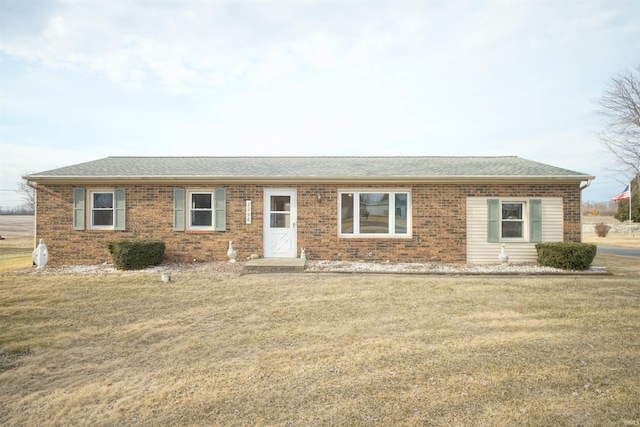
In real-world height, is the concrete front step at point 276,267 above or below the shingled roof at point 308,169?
below

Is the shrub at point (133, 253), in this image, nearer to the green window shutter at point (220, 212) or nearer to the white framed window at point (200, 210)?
the white framed window at point (200, 210)

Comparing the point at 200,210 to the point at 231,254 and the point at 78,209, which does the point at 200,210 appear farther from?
the point at 78,209

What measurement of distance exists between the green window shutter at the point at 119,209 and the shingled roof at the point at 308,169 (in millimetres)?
468

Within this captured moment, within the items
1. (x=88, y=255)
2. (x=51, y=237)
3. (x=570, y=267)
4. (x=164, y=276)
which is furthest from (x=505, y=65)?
(x=51, y=237)

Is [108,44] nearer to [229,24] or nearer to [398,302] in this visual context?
[229,24]

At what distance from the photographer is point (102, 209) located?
12.2 meters

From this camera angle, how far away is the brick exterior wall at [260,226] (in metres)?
11.8

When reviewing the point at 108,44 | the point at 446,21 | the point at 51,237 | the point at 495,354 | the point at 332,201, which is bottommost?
the point at 495,354

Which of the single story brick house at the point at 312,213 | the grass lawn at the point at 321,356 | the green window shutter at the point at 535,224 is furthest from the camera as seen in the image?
the single story brick house at the point at 312,213

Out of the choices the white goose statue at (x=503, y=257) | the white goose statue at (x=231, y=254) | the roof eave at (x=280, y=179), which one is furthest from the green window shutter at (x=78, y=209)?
the white goose statue at (x=503, y=257)

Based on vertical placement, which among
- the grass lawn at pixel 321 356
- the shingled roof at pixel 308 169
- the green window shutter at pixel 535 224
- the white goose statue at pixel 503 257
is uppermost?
the shingled roof at pixel 308 169

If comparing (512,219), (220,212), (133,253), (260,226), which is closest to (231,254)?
(260,226)

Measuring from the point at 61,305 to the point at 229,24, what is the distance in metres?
9.40

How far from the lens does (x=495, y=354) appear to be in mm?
4484
